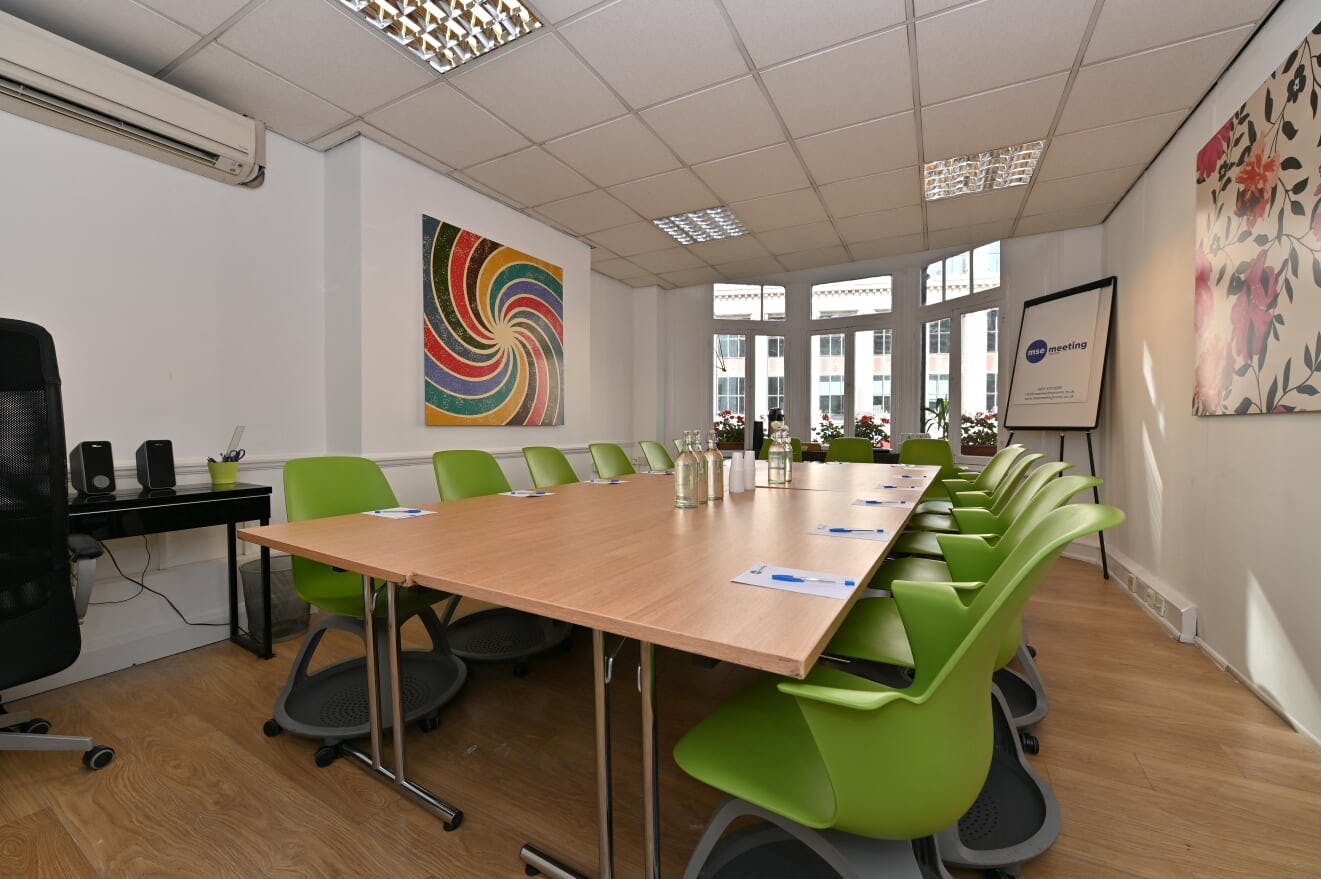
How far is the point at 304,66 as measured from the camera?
108 inches

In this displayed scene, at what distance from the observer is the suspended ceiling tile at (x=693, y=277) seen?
249 inches

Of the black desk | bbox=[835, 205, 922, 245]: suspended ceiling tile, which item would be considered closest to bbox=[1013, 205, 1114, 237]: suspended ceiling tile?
bbox=[835, 205, 922, 245]: suspended ceiling tile

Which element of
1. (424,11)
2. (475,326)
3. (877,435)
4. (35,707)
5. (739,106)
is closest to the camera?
(35,707)

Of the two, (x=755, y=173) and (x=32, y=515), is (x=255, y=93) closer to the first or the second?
(x=32, y=515)

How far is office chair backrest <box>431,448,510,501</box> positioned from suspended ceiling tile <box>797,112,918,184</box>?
9.07ft

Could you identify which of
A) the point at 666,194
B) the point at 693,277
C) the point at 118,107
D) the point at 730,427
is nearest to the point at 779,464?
the point at 666,194

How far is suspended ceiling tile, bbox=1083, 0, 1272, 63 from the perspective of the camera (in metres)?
2.30

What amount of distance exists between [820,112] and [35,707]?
453cm

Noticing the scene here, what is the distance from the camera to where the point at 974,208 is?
4523mm

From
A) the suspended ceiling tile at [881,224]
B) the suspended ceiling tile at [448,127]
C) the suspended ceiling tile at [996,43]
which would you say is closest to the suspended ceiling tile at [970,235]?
the suspended ceiling tile at [881,224]

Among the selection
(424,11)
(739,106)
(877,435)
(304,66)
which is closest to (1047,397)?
(877,435)

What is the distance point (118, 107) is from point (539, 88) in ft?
6.27

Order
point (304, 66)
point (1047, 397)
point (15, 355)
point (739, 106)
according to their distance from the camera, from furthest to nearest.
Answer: point (1047, 397)
point (739, 106)
point (304, 66)
point (15, 355)

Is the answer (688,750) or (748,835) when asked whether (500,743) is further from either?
(688,750)
